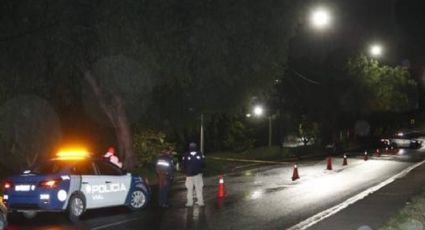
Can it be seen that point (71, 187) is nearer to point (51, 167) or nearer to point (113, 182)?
point (51, 167)

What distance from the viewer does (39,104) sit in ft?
80.6

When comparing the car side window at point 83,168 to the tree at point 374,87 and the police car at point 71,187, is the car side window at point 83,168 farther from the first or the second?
the tree at point 374,87

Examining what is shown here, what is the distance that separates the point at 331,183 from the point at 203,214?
9.55 m

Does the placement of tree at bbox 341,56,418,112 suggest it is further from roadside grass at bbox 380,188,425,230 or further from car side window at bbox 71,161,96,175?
roadside grass at bbox 380,188,425,230

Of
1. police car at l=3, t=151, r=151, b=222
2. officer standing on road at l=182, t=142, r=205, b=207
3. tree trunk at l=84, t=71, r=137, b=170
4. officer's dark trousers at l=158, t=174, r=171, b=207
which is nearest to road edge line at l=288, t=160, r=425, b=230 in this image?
officer standing on road at l=182, t=142, r=205, b=207

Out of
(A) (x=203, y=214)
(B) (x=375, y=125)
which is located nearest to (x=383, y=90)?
(B) (x=375, y=125)

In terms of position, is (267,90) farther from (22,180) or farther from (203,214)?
(22,180)

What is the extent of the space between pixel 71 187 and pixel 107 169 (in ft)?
5.24

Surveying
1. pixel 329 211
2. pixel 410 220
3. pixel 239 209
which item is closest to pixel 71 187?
pixel 239 209

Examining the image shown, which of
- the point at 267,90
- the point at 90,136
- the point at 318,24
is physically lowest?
the point at 90,136

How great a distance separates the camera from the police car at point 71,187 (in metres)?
13.6

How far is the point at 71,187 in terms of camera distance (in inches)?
548

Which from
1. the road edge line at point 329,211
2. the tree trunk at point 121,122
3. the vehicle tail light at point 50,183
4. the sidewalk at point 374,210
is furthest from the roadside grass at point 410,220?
the tree trunk at point 121,122

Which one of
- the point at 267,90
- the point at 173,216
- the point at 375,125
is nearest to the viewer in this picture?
the point at 173,216
